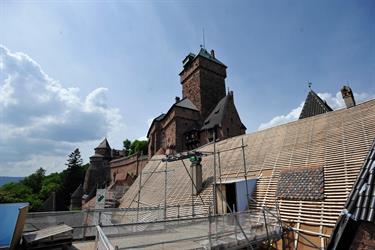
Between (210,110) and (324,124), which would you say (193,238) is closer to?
(324,124)

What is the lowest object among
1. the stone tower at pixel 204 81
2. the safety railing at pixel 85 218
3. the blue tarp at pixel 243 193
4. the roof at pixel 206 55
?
the safety railing at pixel 85 218

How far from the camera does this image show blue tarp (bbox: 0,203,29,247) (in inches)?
224

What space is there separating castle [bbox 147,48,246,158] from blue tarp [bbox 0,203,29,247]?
21.2m

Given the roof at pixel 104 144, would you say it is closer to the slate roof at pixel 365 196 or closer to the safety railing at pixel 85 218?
the safety railing at pixel 85 218

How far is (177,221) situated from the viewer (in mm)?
5918

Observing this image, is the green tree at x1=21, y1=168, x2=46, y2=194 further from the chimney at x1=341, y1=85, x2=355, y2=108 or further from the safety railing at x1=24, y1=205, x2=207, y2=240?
the chimney at x1=341, y1=85, x2=355, y2=108

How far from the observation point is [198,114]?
3453cm

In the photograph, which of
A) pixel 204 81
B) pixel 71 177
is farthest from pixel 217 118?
pixel 71 177

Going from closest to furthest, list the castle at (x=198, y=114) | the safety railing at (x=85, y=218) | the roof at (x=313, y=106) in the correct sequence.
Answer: the safety railing at (x=85, y=218)
the roof at (x=313, y=106)
the castle at (x=198, y=114)

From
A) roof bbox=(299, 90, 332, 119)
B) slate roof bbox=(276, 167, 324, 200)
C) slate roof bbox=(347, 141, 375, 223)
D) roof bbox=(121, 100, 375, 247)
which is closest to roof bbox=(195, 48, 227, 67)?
roof bbox=(299, 90, 332, 119)

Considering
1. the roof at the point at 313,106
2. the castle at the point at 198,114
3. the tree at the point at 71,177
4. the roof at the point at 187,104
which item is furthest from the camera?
the tree at the point at 71,177

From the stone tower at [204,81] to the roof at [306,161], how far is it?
20.3 metres

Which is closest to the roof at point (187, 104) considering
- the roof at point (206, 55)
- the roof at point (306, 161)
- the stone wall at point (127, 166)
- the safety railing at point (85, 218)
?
the roof at point (206, 55)

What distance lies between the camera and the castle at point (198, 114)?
29719 mm
